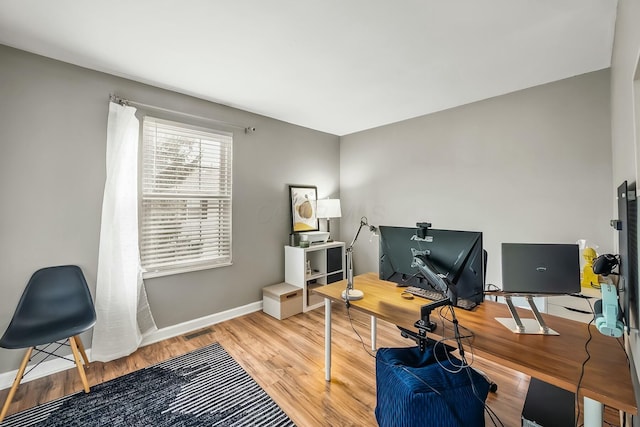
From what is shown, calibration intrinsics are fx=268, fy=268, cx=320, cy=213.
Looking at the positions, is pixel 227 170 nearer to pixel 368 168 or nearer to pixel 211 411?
pixel 368 168

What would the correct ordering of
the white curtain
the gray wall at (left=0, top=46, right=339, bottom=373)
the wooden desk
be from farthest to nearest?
the white curtain
the gray wall at (left=0, top=46, right=339, bottom=373)
the wooden desk

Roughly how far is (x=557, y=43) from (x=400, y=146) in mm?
1885

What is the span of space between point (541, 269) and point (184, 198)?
299cm

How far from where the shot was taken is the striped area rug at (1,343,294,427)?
168 centimetres

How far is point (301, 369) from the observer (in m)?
2.20

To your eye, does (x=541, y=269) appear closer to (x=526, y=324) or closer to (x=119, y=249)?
(x=526, y=324)

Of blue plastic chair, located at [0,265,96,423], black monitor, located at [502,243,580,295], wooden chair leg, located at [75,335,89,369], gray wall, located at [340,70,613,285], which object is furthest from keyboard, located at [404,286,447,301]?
wooden chair leg, located at [75,335,89,369]

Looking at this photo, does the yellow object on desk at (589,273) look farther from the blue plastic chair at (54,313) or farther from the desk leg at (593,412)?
the blue plastic chair at (54,313)

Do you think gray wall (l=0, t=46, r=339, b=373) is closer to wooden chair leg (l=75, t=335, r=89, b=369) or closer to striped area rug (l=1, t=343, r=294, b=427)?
wooden chair leg (l=75, t=335, r=89, b=369)

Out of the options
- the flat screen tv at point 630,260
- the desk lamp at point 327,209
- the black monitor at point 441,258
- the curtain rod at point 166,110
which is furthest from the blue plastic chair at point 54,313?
the flat screen tv at point 630,260

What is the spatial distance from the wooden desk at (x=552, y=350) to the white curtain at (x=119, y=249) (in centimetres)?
207

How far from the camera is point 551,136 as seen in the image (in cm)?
254

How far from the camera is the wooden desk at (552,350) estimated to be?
3.08ft

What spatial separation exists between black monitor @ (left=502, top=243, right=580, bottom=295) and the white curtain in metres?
2.86
